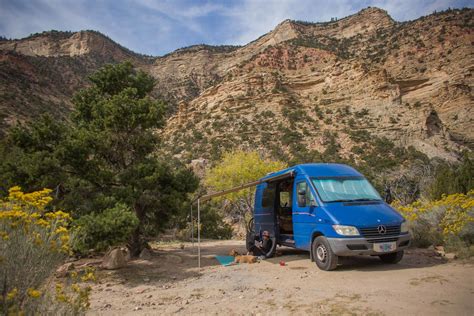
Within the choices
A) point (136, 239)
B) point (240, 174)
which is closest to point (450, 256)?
point (136, 239)

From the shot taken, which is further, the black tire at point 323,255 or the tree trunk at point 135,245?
the tree trunk at point 135,245

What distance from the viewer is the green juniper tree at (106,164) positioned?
27.9 feet

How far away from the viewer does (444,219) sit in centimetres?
862

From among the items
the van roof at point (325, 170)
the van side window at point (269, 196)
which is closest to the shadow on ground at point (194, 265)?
the van side window at point (269, 196)

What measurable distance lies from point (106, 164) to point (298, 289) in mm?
8000

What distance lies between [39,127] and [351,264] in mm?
9627

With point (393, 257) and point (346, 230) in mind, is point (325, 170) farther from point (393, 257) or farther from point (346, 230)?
point (393, 257)

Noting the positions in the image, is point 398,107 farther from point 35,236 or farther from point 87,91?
point 35,236

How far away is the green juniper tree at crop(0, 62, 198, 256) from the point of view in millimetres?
8516

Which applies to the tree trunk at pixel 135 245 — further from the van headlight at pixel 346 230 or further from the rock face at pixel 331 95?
the rock face at pixel 331 95

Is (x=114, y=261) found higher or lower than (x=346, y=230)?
lower

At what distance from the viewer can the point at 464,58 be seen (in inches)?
1750

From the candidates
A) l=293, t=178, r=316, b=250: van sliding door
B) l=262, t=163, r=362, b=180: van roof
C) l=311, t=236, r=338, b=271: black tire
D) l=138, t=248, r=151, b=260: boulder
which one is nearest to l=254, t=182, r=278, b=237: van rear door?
l=293, t=178, r=316, b=250: van sliding door

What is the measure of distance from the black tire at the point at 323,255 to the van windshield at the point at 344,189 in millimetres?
1005
